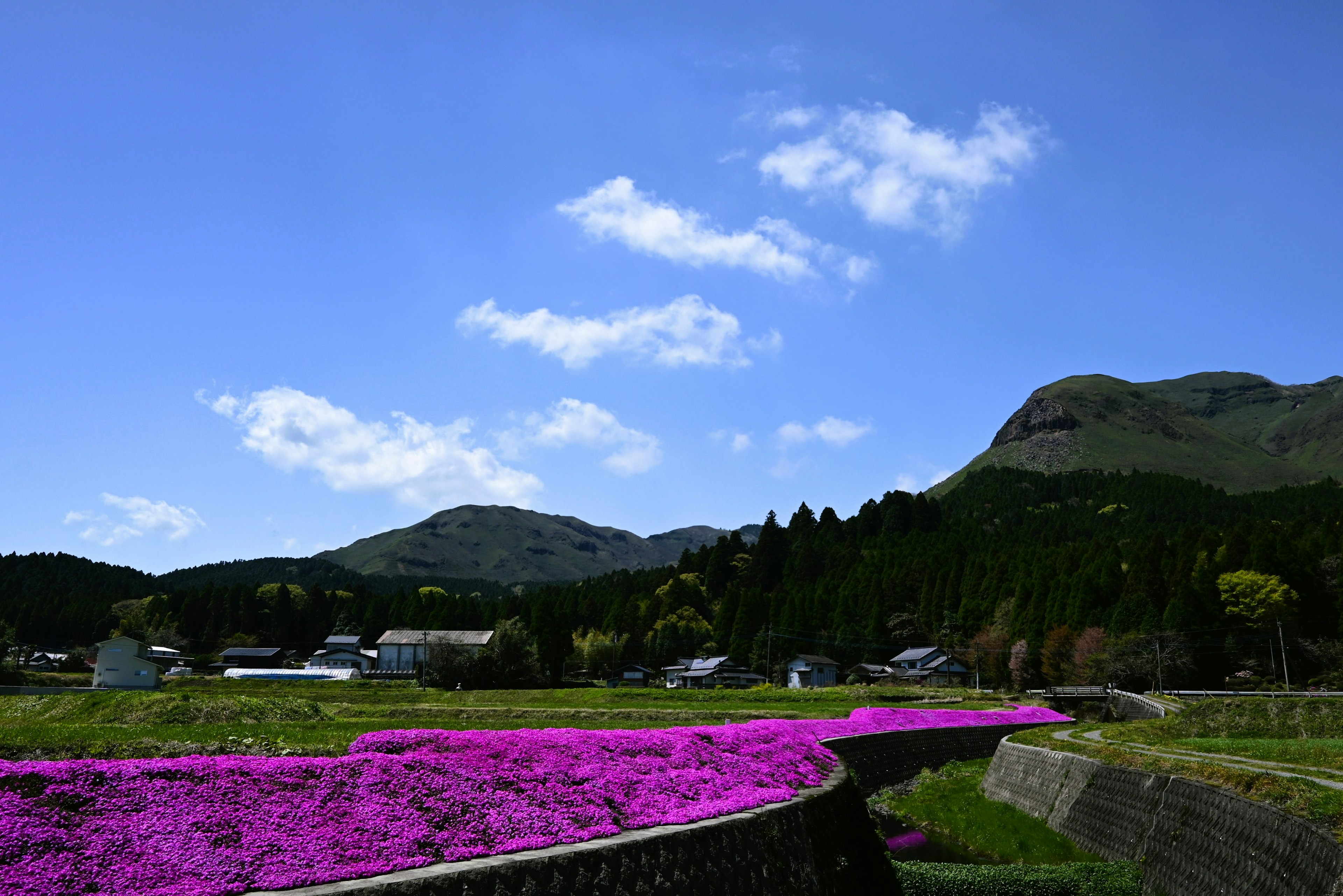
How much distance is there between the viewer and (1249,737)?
36.2m

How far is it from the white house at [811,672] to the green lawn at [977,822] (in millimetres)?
69166

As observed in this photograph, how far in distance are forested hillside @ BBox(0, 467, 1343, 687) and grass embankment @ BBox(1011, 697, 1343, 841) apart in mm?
39647

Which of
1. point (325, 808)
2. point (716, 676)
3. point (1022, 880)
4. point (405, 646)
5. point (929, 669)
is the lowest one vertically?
point (716, 676)

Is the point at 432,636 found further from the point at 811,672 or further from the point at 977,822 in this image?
the point at 977,822

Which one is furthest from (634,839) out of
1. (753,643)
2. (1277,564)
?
(753,643)

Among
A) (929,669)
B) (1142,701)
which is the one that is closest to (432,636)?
(929,669)

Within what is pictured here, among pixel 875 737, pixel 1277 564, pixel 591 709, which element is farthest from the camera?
pixel 1277 564

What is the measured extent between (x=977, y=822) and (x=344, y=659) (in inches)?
4771

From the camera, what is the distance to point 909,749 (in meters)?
39.6

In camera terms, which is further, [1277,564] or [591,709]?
[1277,564]

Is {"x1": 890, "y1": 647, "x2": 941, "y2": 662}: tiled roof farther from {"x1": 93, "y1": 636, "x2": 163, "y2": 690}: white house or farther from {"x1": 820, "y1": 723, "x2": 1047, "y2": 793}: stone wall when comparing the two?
{"x1": 93, "y1": 636, "x2": 163, "y2": 690}: white house

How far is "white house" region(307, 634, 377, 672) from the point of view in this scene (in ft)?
429

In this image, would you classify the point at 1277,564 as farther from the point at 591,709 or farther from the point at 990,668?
the point at 591,709

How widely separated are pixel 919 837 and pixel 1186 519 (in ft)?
543
